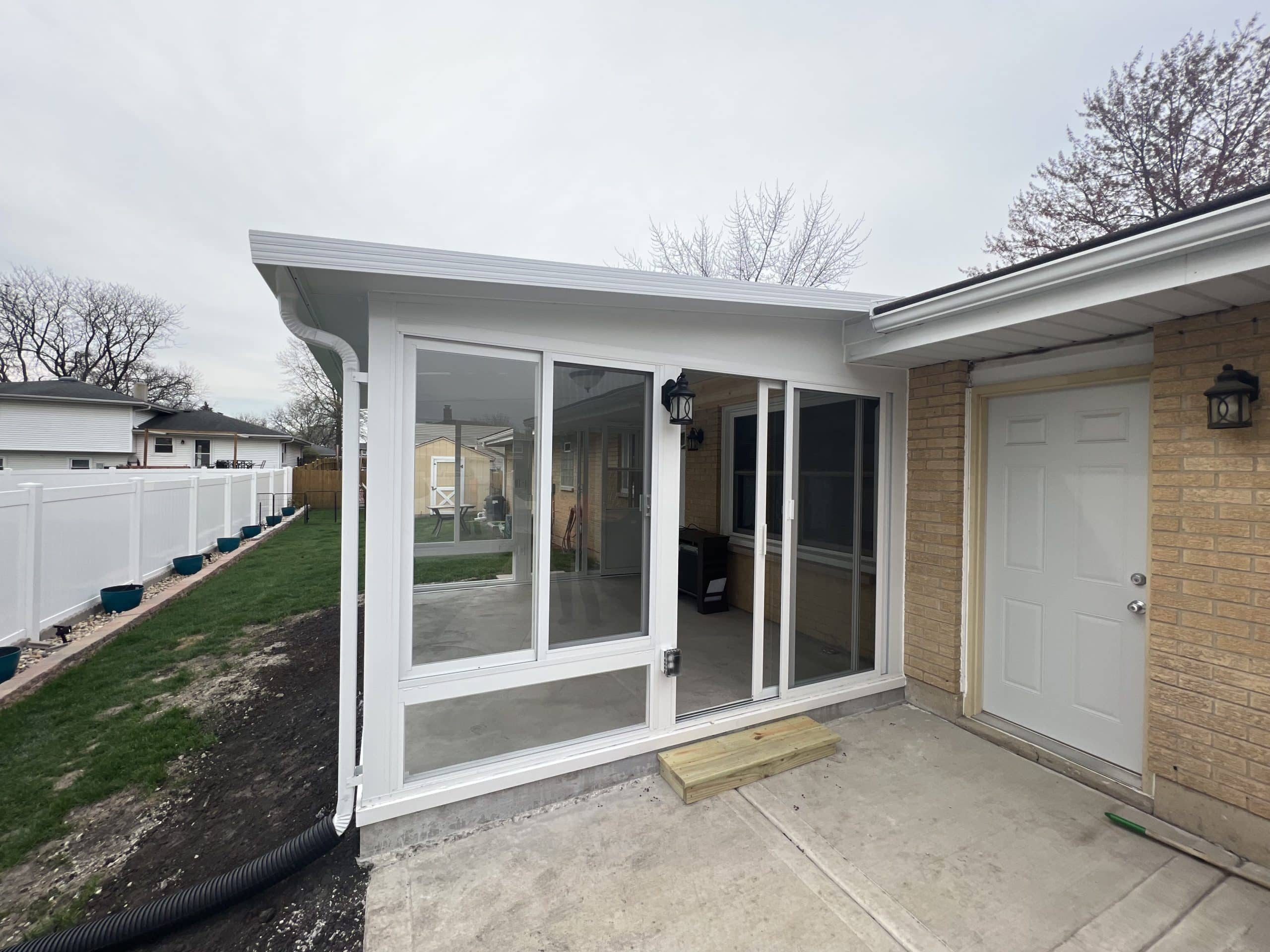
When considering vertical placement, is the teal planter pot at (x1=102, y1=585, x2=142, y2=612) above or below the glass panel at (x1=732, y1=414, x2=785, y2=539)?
below

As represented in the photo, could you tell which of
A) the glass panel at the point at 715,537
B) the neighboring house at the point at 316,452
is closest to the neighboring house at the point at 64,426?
the neighboring house at the point at 316,452

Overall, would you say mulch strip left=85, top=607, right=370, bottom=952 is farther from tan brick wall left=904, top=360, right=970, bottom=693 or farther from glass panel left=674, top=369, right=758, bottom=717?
tan brick wall left=904, top=360, right=970, bottom=693

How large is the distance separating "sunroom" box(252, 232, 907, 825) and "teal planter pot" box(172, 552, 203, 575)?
681 centimetres

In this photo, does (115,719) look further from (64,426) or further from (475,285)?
(64,426)

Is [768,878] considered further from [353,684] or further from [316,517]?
[316,517]

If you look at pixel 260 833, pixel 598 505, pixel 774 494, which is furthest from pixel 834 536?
pixel 260 833

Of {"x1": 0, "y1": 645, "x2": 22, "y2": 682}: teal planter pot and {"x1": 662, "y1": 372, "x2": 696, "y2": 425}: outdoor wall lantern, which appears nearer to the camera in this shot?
{"x1": 662, "y1": 372, "x2": 696, "y2": 425}: outdoor wall lantern

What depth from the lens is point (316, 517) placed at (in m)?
17.5

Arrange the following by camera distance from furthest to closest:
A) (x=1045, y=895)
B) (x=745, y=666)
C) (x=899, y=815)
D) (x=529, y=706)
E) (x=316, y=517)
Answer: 1. (x=316, y=517)
2. (x=745, y=666)
3. (x=529, y=706)
4. (x=899, y=815)
5. (x=1045, y=895)

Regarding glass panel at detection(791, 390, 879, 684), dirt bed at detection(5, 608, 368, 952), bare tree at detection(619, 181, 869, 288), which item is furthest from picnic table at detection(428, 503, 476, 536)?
bare tree at detection(619, 181, 869, 288)

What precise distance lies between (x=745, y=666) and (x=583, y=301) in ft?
10.6

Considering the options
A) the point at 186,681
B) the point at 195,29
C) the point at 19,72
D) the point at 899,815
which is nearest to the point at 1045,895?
the point at 899,815

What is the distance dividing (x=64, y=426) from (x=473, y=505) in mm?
26604

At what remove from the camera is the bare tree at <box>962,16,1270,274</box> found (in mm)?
8156
